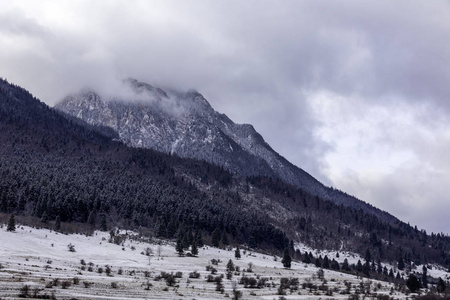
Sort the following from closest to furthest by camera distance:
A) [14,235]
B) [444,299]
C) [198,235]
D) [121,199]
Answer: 1. [444,299]
2. [14,235]
3. [198,235]
4. [121,199]

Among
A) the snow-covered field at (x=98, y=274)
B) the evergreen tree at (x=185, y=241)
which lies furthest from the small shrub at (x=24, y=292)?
the evergreen tree at (x=185, y=241)

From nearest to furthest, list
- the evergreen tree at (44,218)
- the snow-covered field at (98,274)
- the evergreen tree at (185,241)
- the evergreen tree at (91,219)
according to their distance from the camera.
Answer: the snow-covered field at (98,274) < the evergreen tree at (185,241) < the evergreen tree at (44,218) < the evergreen tree at (91,219)

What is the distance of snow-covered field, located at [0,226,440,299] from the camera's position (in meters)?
37.7

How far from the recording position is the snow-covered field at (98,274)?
3769cm

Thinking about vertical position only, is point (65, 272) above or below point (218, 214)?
below

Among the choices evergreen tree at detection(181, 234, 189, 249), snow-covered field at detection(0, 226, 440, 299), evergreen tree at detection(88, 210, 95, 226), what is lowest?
snow-covered field at detection(0, 226, 440, 299)

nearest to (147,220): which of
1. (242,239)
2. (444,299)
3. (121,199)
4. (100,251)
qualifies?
(121,199)

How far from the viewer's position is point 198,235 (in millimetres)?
129000

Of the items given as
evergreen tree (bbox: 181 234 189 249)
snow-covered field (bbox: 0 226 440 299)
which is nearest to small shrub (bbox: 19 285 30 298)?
snow-covered field (bbox: 0 226 440 299)

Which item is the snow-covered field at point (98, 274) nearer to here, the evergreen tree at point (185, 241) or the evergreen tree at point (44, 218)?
the evergreen tree at point (185, 241)

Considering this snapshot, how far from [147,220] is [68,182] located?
4008cm

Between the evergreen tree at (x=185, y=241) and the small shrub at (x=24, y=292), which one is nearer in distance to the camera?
the small shrub at (x=24, y=292)

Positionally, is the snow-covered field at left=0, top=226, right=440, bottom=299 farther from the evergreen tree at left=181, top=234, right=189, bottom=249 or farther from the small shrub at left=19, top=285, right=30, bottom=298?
the evergreen tree at left=181, top=234, right=189, bottom=249

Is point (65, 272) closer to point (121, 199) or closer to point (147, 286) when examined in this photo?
point (147, 286)
